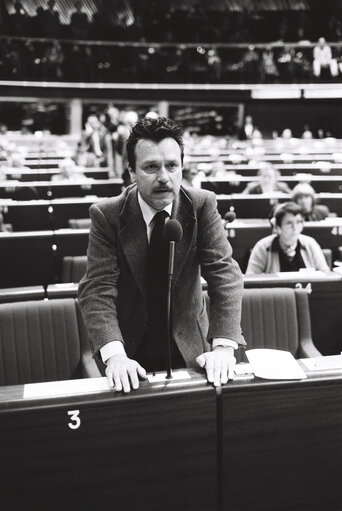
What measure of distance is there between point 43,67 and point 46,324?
12.4 meters

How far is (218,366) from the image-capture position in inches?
55.4

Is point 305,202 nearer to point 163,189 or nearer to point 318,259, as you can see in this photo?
point 318,259

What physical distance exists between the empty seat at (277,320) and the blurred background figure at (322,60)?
1293 cm

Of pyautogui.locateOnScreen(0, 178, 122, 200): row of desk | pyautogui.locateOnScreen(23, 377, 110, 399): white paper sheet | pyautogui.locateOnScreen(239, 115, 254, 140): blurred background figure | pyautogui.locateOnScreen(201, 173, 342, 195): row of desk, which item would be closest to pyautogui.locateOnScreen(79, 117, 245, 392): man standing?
pyautogui.locateOnScreen(23, 377, 110, 399): white paper sheet

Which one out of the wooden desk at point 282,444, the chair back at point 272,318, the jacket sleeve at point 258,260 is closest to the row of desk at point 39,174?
the jacket sleeve at point 258,260

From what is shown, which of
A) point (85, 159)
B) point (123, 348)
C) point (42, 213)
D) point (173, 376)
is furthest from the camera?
point (85, 159)

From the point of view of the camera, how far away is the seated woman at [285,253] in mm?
3756

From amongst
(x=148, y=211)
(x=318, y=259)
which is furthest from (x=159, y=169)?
(x=318, y=259)

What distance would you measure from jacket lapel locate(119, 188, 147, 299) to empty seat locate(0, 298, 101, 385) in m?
1.05

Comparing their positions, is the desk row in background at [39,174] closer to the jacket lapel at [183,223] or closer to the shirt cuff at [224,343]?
the jacket lapel at [183,223]

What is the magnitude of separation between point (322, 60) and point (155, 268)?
14.2m

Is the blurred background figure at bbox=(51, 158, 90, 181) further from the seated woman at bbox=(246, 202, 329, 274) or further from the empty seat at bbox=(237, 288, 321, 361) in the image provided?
the empty seat at bbox=(237, 288, 321, 361)

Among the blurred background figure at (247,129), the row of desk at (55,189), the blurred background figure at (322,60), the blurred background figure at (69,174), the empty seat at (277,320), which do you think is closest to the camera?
the empty seat at (277,320)

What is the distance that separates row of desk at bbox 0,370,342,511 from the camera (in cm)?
128
